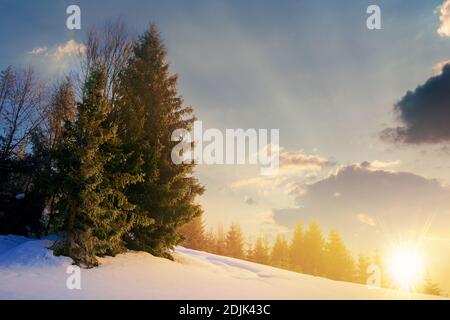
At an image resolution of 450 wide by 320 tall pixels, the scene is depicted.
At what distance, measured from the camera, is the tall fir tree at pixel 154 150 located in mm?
16234

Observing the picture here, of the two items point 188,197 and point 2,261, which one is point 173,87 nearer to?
point 188,197

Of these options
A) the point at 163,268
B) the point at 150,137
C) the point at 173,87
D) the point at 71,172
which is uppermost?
the point at 173,87

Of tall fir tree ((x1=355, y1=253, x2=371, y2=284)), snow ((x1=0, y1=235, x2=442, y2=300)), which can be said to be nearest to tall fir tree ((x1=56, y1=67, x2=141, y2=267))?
snow ((x1=0, y1=235, x2=442, y2=300))

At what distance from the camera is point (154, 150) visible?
1639 centimetres

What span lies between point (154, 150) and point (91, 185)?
382cm

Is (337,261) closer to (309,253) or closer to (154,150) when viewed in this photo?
(309,253)

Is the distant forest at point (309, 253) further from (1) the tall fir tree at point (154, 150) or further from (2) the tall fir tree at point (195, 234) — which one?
(1) the tall fir tree at point (154, 150)

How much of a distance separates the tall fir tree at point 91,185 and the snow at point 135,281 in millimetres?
840

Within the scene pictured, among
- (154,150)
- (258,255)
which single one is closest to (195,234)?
(258,255)
